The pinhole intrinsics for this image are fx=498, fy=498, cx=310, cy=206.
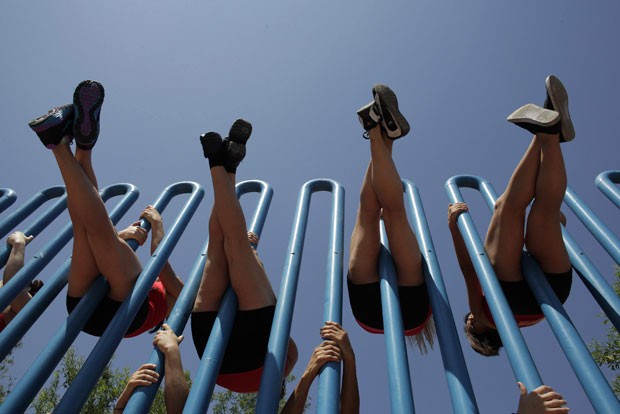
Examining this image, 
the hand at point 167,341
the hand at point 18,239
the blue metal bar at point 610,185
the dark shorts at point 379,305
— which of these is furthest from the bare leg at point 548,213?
the hand at point 18,239

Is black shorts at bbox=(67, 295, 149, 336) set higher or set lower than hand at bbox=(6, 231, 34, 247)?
Result: lower

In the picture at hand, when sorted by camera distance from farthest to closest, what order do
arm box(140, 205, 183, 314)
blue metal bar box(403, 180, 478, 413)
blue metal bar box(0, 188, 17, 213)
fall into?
1. blue metal bar box(0, 188, 17, 213)
2. arm box(140, 205, 183, 314)
3. blue metal bar box(403, 180, 478, 413)

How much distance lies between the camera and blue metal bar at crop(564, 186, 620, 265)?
10.7 feet

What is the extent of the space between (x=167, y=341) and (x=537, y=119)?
7.58 feet

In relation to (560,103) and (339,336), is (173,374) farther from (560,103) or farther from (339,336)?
(560,103)

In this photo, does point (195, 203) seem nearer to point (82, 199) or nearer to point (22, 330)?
point (82, 199)

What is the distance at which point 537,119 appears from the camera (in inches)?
106

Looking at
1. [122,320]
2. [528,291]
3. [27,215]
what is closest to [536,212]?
[528,291]

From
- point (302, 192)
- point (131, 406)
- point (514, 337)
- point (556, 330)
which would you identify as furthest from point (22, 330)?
point (556, 330)

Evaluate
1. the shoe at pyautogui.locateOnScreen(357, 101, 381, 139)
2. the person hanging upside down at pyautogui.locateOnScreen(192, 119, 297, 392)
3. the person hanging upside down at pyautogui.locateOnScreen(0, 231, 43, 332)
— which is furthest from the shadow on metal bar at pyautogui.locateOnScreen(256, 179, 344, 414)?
the person hanging upside down at pyautogui.locateOnScreen(0, 231, 43, 332)

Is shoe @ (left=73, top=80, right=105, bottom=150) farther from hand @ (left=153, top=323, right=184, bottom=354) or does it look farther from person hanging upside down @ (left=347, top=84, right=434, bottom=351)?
person hanging upside down @ (left=347, top=84, right=434, bottom=351)

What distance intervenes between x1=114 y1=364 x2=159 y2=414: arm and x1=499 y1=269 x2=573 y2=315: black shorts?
7.01 ft

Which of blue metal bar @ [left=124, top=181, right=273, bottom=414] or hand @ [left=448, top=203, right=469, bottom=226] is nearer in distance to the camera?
blue metal bar @ [left=124, top=181, right=273, bottom=414]

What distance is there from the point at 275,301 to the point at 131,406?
1068 mm
